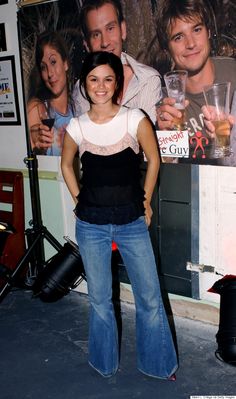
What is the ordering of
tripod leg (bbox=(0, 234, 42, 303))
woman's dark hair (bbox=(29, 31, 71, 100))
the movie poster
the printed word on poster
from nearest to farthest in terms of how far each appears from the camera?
the movie poster < the printed word on poster < woman's dark hair (bbox=(29, 31, 71, 100)) < tripod leg (bbox=(0, 234, 42, 303))

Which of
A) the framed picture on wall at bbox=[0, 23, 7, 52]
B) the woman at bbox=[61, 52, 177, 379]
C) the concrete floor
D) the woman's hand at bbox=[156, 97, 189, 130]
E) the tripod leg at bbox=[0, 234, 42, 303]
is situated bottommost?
the concrete floor

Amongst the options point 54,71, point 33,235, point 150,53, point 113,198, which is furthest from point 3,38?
point 113,198

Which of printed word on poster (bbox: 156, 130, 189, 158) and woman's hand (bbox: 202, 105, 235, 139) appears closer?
woman's hand (bbox: 202, 105, 235, 139)

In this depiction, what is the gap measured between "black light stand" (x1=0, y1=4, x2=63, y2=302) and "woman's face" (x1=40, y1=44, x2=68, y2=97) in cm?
26

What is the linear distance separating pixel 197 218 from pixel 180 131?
1.88 feet

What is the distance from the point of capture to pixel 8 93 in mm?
3857

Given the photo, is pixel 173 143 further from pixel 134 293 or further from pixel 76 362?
pixel 76 362

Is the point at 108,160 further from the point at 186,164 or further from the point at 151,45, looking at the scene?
the point at 151,45

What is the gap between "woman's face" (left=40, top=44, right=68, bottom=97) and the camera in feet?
11.0

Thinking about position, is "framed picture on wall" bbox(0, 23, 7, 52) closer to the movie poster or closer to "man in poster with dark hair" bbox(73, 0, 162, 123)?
the movie poster

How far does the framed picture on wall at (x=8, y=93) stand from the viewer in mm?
3758

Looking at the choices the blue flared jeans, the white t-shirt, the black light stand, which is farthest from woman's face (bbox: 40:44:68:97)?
the blue flared jeans

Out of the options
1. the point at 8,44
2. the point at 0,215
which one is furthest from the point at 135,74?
the point at 0,215

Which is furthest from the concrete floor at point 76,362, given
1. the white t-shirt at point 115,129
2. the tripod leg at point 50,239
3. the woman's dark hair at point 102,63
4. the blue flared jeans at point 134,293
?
the woman's dark hair at point 102,63
